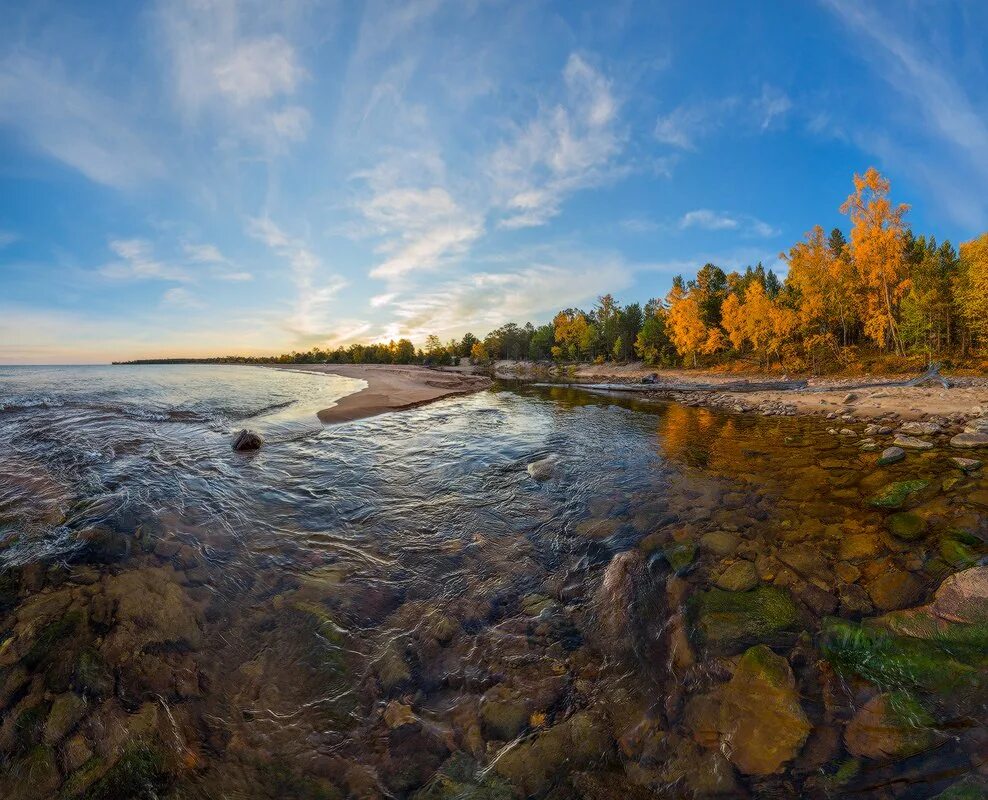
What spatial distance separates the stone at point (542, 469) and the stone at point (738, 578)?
6130 mm

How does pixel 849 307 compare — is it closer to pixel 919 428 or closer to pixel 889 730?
pixel 919 428

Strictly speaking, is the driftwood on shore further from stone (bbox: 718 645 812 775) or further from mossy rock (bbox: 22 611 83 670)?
mossy rock (bbox: 22 611 83 670)

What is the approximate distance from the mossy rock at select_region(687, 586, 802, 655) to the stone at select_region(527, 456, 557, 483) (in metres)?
6.54

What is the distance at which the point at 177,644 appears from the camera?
475 cm

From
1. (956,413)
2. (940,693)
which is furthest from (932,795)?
(956,413)

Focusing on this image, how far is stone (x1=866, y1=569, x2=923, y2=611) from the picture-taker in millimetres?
5004

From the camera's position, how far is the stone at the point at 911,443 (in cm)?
1138

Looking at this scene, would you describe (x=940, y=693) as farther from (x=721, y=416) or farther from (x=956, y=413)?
(x=721, y=416)

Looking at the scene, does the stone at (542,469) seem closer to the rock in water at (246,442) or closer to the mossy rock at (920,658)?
the mossy rock at (920,658)

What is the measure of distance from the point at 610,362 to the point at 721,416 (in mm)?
60560

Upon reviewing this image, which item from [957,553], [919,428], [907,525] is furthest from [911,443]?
[957,553]

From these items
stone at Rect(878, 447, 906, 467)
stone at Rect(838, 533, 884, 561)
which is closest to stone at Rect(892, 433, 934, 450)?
stone at Rect(878, 447, 906, 467)

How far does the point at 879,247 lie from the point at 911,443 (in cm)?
3462

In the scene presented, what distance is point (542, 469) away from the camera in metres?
12.6
